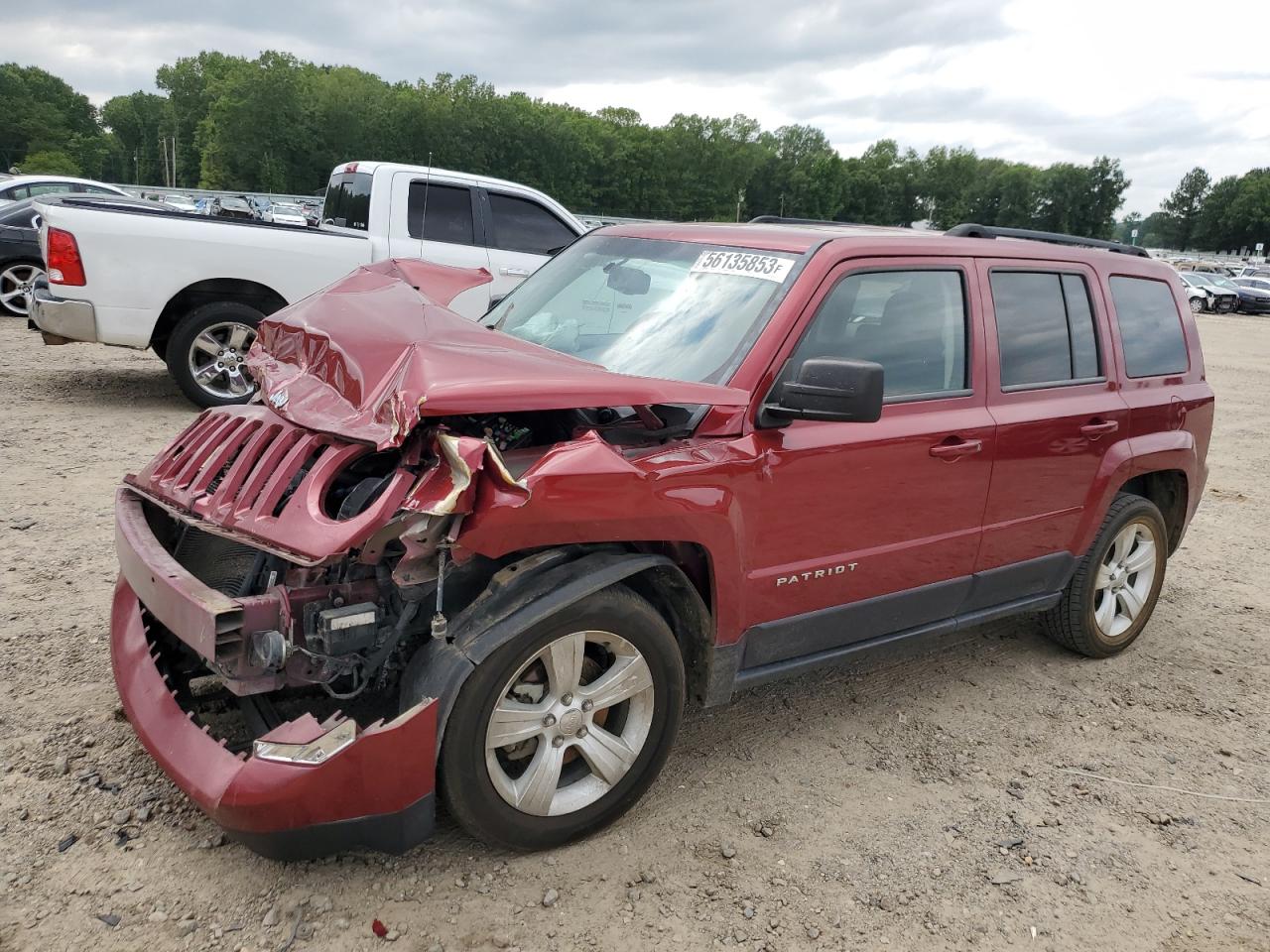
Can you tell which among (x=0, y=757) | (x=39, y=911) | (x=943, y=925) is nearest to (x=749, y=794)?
(x=943, y=925)

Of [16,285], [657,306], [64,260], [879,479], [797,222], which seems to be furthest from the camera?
[16,285]

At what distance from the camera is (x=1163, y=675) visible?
4559 millimetres

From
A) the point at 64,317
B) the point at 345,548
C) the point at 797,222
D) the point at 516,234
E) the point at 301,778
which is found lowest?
the point at 301,778

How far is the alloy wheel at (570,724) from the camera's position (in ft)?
8.86

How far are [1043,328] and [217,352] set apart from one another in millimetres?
6393

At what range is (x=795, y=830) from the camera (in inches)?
122

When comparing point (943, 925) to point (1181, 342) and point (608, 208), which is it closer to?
point (1181, 342)

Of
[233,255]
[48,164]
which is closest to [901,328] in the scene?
[233,255]

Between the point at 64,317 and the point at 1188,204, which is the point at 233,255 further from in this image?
the point at 1188,204

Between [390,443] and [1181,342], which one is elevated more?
[1181,342]

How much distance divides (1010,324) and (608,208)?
9840 centimetres

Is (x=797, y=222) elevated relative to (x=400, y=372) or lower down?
elevated

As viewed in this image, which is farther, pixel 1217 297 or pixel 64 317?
pixel 1217 297

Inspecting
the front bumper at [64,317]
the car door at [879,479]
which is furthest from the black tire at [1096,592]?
the front bumper at [64,317]
